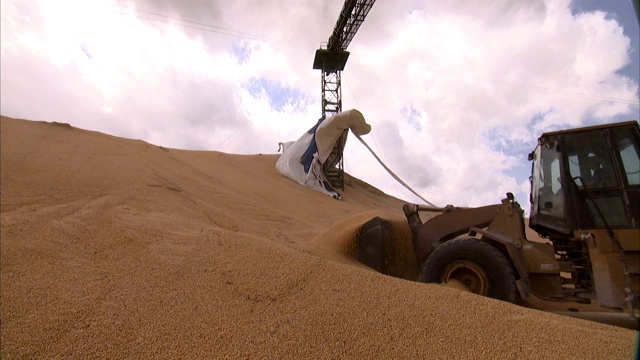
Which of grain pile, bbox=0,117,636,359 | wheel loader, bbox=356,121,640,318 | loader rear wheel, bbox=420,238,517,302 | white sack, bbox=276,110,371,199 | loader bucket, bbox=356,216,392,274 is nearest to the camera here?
grain pile, bbox=0,117,636,359

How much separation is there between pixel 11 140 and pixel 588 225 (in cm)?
998

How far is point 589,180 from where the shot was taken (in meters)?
4.05

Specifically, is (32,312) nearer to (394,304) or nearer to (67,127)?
(394,304)

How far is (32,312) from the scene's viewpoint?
2811 millimetres

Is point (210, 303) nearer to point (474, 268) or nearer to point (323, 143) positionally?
point (474, 268)

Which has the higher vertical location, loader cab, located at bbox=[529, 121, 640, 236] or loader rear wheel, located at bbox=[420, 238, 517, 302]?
loader cab, located at bbox=[529, 121, 640, 236]

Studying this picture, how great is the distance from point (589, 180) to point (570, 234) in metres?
0.58

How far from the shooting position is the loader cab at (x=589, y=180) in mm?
3855

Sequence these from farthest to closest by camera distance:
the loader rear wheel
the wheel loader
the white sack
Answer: the white sack
the loader rear wheel
the wheel loader

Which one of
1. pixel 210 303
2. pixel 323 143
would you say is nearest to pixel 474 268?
pixel 210 303

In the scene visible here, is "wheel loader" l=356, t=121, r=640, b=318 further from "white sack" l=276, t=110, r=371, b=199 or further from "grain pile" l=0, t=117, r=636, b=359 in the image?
"white sack" l=276, t=110, r=371, b=199

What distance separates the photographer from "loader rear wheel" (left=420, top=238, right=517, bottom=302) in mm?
4180

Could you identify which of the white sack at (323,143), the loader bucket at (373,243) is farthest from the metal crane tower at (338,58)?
the loader bucket at (373,243)

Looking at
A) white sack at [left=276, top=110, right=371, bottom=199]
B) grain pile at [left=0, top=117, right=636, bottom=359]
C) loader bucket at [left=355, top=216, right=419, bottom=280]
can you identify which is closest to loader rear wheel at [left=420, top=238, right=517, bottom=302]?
loader bucket at [left=355, top=216, right=419, bottom=280]
